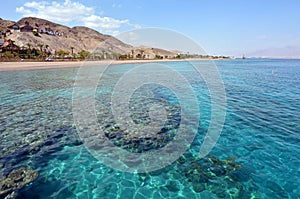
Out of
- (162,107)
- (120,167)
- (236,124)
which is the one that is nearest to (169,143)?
(120,167)

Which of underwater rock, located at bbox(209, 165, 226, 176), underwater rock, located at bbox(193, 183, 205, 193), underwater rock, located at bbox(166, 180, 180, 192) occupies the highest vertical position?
underwater rock, located at bbox(209, 165, 226, 176)

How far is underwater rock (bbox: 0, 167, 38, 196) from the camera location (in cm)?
519

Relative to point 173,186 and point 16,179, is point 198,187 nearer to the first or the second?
point 173,186

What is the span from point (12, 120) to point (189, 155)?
429 inches

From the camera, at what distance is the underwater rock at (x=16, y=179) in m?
5.19

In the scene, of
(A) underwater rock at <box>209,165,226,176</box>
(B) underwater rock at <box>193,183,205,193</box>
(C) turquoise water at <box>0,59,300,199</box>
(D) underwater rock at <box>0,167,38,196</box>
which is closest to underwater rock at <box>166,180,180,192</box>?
(C) turquoise water at <box>0,59,300,199</box>

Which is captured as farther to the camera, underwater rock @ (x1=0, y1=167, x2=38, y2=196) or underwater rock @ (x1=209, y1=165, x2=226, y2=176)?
underwater rock @ (x1=209, y1=165, x2=226, y2=176)

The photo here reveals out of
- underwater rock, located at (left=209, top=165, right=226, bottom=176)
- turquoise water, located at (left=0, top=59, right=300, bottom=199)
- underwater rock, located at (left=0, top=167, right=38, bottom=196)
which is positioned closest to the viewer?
underwater rock, located at (left=0, top=167, right=38, bottom=196)

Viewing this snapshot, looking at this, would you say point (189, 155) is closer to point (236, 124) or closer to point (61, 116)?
point (236, 124)

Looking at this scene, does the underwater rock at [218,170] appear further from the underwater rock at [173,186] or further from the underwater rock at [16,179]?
the underwater rock at [16,179]

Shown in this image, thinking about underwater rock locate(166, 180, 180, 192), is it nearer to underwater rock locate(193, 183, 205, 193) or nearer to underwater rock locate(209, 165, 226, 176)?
underwater rock locate(193, 183, 205, 193)

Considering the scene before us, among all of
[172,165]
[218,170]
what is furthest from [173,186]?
[218,170]

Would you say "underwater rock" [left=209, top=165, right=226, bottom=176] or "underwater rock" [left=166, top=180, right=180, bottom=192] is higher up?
"underwater rock" [left=209, top=165, right=226, bottom=176]

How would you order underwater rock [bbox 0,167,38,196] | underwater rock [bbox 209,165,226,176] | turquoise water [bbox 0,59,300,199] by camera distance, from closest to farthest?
underwater rock [bbox 0,167,38,196] < turquoise water [bbox 0,59,300,199] < underwater rock [bbox 209,165,226,176]
